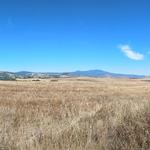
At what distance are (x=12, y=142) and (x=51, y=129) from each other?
5.03ft

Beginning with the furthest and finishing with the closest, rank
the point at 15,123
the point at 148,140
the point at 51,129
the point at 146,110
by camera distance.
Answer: the point at 15,123
the point at 51,129
the point at 146,110
the point at 148,140

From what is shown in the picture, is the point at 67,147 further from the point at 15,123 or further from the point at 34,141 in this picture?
the point at 15,123

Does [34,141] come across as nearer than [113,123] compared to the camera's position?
Yes

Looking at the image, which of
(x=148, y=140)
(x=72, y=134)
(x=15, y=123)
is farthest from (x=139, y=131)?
(x=15, y=123)

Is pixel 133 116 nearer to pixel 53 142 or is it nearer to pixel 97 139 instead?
pixel 97 139

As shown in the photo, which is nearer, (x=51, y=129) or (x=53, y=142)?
(x=53, y=142)

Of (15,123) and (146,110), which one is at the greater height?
(146,110)

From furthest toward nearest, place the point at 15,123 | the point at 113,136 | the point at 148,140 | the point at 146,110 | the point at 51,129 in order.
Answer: the point at 15,123
the point at 51,129
the point at 146,110
the point at 113,136
the point at 148,140

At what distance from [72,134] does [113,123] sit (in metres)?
1.03

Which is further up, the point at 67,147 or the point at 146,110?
the point at 146,110

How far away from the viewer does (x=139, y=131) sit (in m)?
7.76

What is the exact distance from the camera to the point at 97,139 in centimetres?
823

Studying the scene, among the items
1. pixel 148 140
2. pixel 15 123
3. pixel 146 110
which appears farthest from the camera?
pixel 15 123

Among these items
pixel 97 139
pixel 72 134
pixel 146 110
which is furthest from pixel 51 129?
pixel 146 110
